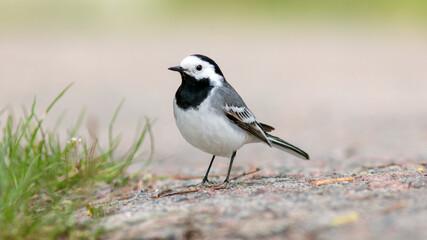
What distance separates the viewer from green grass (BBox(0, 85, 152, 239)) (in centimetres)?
312

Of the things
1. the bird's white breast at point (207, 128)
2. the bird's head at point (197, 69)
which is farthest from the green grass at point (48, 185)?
the bird's head at point (197, 69)

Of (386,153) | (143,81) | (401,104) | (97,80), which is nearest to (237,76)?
(143,81)

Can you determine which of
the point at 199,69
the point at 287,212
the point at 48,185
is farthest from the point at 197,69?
the point at 287,212

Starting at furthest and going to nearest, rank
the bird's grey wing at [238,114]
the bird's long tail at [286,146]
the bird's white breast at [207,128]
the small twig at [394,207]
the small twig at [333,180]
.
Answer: the bird's long tail at [286,146], the bird's grey wing at [238,114], the bird's white breast at [207,128], the small twig at [333,180], the small twig at [394,207]

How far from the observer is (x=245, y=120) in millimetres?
4926

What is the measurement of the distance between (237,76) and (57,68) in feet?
11.5

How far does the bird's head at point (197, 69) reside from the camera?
15.8ft

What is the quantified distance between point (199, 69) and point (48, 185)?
4.46 ft

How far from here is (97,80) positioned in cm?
1220

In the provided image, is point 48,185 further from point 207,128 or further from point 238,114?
point 238,114

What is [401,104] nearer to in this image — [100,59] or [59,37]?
[100,59]

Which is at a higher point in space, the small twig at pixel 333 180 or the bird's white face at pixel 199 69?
the bird's white face at pixel 199 69

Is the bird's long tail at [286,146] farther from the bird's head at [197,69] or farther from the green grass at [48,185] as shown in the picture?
the green grass at [48,185]

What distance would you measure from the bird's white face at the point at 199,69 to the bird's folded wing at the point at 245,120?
24cm
